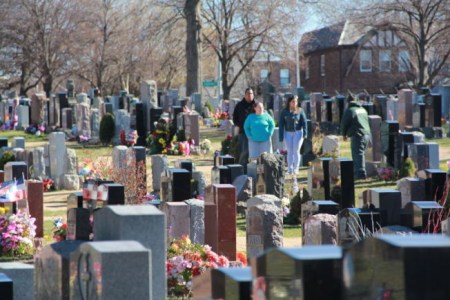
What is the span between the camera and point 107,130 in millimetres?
32688

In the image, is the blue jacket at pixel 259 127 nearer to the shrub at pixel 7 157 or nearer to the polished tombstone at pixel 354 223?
the shrub at pixel 7 157

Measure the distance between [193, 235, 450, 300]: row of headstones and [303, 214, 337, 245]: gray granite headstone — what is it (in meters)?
5.91

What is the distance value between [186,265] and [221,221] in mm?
2271

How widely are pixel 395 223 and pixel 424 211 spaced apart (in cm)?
29

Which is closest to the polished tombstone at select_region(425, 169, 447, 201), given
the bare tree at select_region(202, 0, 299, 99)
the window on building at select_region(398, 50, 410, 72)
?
the bare tree at select_region(202, 0, 299, 99)

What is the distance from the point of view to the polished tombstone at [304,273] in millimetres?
4641

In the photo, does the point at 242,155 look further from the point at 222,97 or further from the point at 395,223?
the point at 222,97

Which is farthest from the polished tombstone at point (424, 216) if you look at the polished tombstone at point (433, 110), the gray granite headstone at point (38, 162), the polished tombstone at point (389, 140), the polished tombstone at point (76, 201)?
the polished tombstone at point (433, 110)

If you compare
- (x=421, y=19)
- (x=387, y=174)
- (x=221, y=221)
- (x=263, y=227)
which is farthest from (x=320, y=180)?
(x=421, y=19)

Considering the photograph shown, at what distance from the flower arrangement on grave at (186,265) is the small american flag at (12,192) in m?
3.64

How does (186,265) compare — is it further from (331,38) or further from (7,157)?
(331,38)

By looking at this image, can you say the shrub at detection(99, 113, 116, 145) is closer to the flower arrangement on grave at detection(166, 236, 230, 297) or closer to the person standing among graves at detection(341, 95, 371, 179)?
the person standing among graves at detection(341, 95, 371, 179)

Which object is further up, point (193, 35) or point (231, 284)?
point (193, 35)

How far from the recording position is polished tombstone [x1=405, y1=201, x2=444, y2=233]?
10.8 meters
